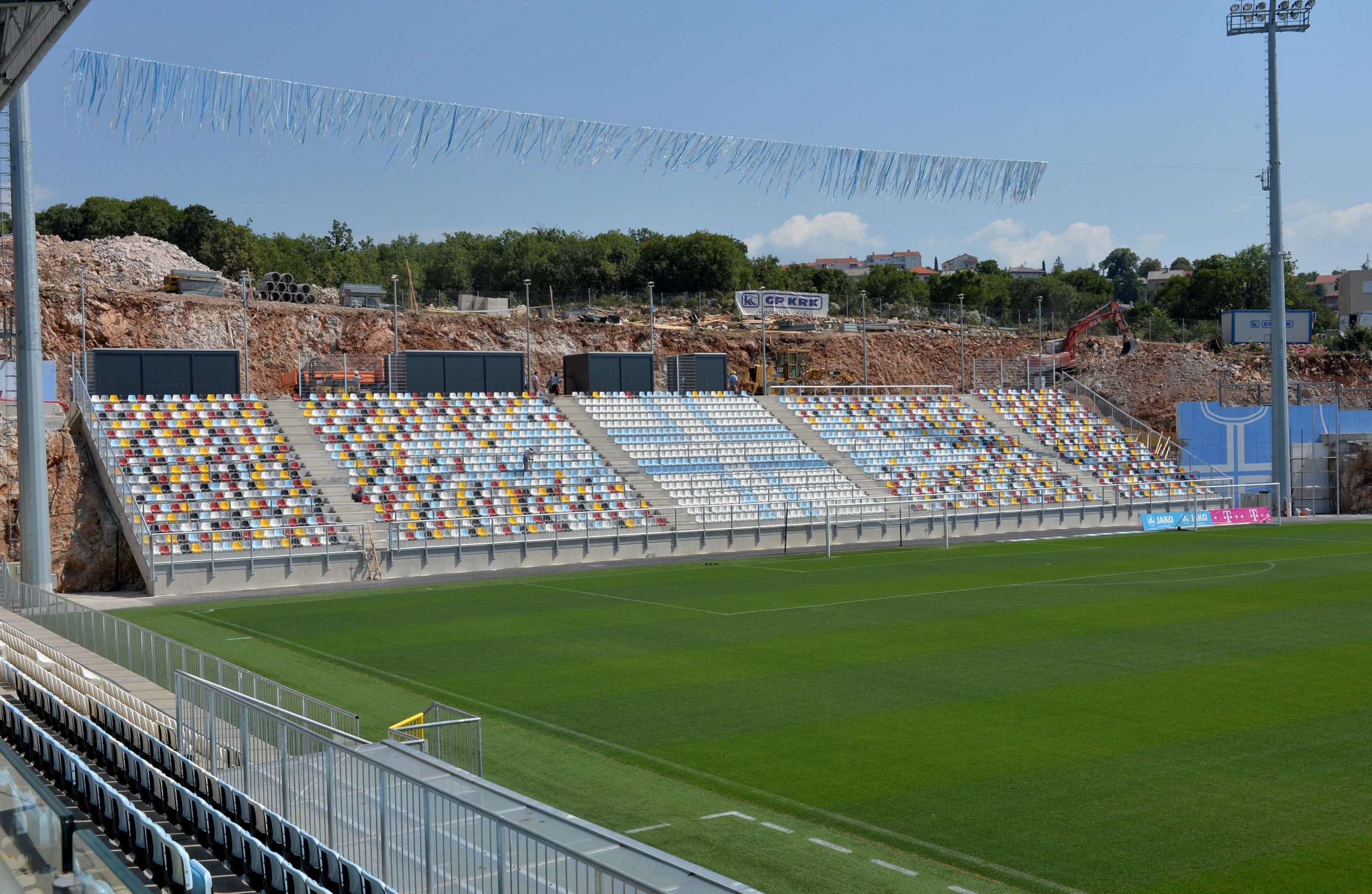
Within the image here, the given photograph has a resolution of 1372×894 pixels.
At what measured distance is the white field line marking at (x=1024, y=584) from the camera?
26344 millimetres

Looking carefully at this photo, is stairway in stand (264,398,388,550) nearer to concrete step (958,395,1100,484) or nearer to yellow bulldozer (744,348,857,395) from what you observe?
yellow bulldozer (744,348,857,395)

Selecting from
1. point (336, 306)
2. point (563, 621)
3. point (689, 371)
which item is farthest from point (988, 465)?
point (336, 306)

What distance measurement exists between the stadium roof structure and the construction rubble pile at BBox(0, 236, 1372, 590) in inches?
1256

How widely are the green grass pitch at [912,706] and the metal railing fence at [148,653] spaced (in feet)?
6.04

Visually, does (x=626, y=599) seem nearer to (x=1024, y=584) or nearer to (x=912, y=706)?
(x=1024, y=584)

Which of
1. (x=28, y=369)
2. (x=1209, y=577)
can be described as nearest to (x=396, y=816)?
(x=28, y=369)

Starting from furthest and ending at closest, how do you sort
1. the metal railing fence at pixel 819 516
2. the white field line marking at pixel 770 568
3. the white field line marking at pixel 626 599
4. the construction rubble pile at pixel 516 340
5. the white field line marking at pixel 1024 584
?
the construction rubble pile at pixel 516 340 → the metal railing fence at pixel 819 516 → the white field line marking at pixel 770 568 → the white field line marking at pixel 1024 584 → the white field line marking at pixel 626 599

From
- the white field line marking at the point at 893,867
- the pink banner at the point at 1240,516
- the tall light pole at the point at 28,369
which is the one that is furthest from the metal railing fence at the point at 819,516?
the white field line marking at the point at 893,867

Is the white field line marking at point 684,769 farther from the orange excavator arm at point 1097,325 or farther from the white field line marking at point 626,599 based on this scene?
the orange excavator arm at point 1097,325

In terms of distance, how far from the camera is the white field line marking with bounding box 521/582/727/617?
26141 mm

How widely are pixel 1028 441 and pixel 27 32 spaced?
4351cm

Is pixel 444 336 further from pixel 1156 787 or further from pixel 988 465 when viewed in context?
pixel 1156 787

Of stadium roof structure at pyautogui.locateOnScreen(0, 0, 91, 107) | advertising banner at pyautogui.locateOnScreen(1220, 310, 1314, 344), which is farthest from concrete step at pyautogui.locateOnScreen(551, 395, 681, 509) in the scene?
advertising banner at pyautogui.locateOnScreen(1220, 310, 1314, 344)

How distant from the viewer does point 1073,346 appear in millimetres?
69938
